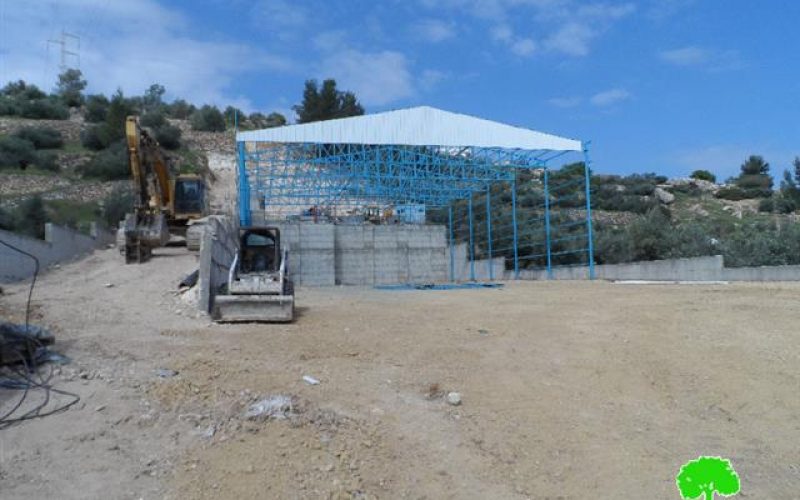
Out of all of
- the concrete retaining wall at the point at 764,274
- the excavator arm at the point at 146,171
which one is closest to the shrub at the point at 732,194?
the concrete retaining wall at the point at 764,274

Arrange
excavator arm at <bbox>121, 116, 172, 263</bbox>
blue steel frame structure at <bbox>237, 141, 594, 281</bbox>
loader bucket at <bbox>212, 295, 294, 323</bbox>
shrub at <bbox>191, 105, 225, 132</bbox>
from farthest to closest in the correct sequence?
1. shrub at <bbox>191, 105, 225, 132</bbox>
2. blue steel frame structure at <bbox>237, 141, 594, 281</bbox>
3. excavator arm at <bbox>121, 116, 172, 263</bbox>
4. loader bucket at <bbox>212, 295, 294, 323</bbox>

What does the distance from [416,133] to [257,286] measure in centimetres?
1433

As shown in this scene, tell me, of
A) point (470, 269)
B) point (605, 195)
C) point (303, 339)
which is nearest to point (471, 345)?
point (303, 339)

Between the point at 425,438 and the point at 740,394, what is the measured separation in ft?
13.9

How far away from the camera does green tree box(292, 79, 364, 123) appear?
274 ft

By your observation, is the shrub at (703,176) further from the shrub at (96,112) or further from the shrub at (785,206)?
the shrub at (96,112)

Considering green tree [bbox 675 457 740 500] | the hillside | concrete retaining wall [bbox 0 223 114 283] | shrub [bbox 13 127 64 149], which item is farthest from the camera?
shrub [bbox 13 127 64 149]

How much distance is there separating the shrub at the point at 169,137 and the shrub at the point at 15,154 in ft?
43.2

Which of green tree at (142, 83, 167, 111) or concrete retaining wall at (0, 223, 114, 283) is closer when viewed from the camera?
concrete retaining wall at (0, 223, 114, 283)

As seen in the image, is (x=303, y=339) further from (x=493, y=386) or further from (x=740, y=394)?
(x=740, y=394)

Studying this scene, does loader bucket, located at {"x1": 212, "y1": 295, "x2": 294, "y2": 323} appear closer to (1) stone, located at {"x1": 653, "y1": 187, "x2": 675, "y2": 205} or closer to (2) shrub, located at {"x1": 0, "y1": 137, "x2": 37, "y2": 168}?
(2) shrub, located at {"x1": 0, "y1": 137, "x2": 37, "y2": 168}

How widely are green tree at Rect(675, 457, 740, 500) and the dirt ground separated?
3.90 meters

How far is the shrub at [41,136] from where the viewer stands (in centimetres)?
6057

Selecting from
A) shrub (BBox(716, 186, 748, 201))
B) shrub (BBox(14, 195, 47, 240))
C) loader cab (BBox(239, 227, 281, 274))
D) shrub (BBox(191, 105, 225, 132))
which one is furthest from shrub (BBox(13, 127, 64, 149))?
shrub (BBox(716, 186, 748, 201))
